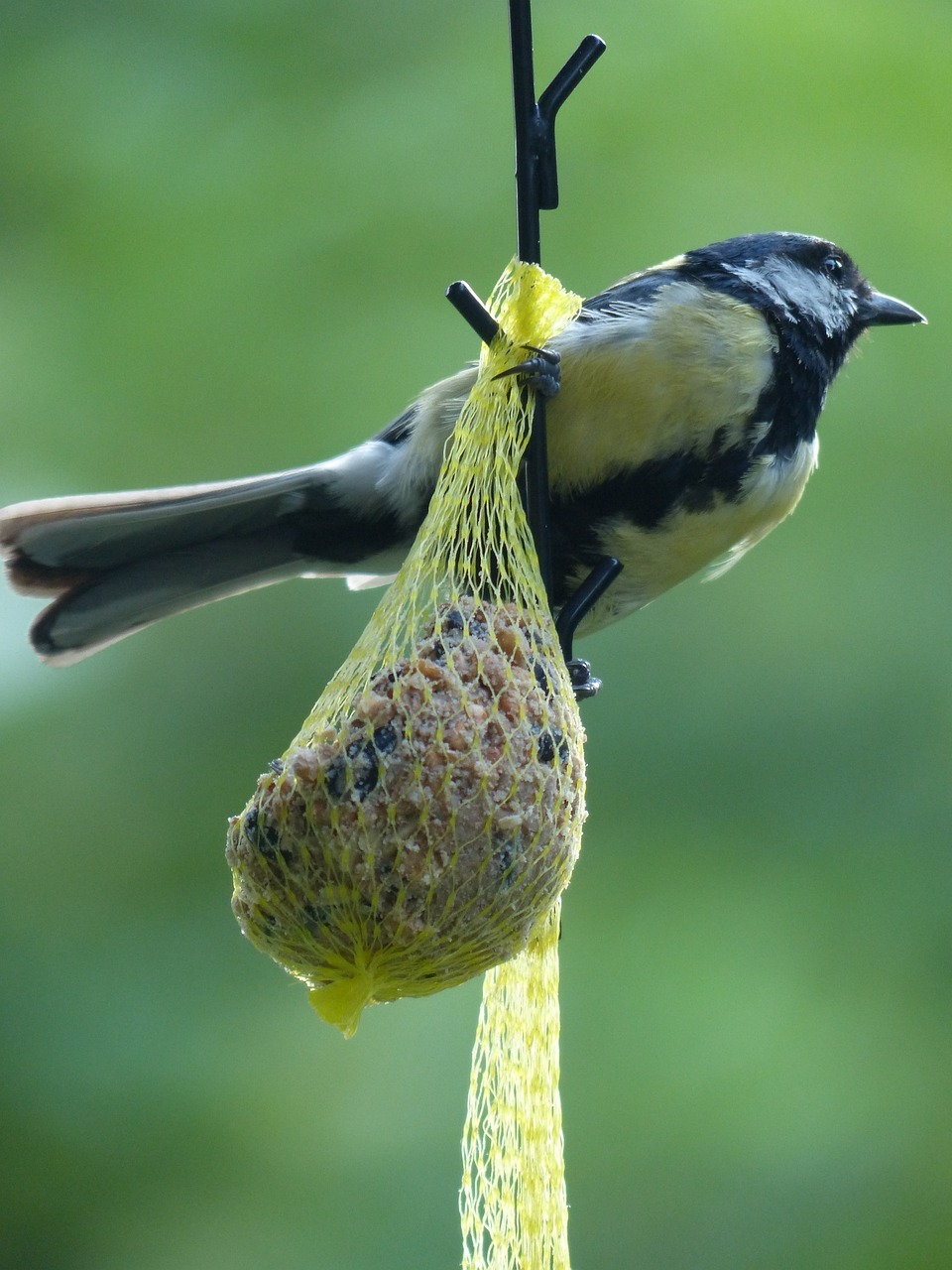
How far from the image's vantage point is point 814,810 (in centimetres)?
441

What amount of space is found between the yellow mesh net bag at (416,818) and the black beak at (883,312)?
106 centimetres

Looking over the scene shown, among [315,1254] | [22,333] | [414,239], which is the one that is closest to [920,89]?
[414,239]

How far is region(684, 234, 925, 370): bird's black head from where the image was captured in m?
1.81

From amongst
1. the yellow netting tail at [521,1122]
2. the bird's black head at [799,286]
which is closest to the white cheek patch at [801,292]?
the bird's black head at [799,286]

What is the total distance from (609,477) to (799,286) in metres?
0.43

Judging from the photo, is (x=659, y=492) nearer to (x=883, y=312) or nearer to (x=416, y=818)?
(x=883, y=312)

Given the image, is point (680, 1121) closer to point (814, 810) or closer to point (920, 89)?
point (814, 810)

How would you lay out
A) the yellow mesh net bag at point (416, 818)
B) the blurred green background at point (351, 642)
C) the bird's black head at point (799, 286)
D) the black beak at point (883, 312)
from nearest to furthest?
the yellow mesh net bag at point (416, 818) → the bird's black head at point (799, 286) → the black beak at point (883, 312) → the blurred green background at point (351, 642)

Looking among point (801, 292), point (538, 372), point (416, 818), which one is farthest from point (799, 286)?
point (416, 818)

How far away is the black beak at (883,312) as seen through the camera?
78.8 inches

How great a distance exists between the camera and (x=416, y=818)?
40.8 inches

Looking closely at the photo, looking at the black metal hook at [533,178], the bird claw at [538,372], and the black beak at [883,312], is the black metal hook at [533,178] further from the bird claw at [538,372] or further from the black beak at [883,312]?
the black beak at [883,312]

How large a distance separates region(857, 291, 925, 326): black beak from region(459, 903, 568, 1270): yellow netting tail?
1129 mm

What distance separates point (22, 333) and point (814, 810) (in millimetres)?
3096
